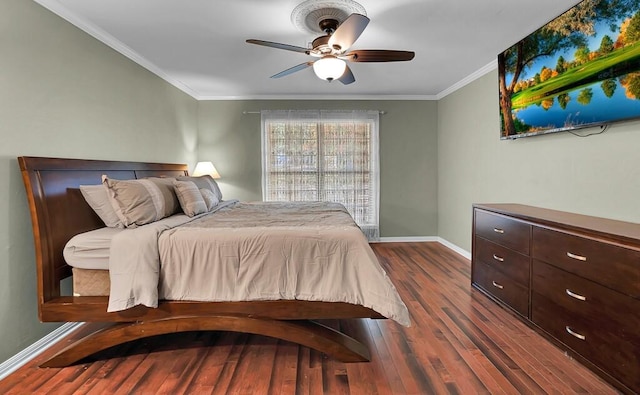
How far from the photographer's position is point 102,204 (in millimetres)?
2281

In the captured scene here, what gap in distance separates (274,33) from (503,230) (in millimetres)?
2651

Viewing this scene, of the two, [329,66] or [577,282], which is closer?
[577,282]

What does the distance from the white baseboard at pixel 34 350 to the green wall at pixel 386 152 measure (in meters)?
3.04

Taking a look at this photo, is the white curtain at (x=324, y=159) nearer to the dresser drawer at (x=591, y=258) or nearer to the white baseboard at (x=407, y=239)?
the white baseboard at (x=407, y=239)

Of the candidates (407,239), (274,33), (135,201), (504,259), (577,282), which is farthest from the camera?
(407,239)

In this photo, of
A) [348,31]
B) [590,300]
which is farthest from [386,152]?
[590,300]

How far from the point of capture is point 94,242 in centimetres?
197

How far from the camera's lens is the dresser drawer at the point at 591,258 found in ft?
5.24

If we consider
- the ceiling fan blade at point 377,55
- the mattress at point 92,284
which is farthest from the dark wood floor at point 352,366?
the ceiling fan blade at point 377,55

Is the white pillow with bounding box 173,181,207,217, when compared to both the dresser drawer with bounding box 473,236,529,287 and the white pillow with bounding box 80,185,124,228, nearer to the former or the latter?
the white pillow with bounding box 80,185,124,228

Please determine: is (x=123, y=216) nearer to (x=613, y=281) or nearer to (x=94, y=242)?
(x=94, y=242)

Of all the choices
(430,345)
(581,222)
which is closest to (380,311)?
(430,345)

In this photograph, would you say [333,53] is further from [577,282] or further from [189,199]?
[577,282]

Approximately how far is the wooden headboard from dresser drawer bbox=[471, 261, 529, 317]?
3.32m
